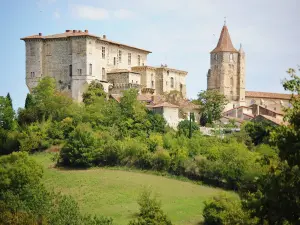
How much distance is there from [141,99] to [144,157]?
45.0 ft

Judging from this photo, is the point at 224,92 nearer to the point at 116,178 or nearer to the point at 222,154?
the point at 222,154

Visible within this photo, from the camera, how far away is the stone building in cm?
6656

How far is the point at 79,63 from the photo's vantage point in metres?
66.7

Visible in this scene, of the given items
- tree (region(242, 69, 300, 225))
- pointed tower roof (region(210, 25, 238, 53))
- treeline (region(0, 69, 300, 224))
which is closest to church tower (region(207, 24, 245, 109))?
pointed tower roof (region(210, 25, 238, 53))

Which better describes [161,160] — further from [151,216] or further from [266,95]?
[266,95]

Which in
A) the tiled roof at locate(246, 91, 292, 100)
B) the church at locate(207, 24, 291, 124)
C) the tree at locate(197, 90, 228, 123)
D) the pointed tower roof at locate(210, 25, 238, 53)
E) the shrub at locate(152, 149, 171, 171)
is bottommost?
the shrub at locate(152, 149, 171, 171)

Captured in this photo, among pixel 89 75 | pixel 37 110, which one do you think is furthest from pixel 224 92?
pixel 37 110

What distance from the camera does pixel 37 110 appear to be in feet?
207

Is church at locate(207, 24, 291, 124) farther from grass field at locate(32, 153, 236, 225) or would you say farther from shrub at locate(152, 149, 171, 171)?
grass field at locate(32, 153, 236, 225)

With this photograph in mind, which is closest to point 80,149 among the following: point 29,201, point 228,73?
point 29,201

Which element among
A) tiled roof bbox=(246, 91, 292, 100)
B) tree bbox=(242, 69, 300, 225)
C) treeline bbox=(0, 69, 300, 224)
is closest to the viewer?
tree bbox=(242, 69, 300, 225)

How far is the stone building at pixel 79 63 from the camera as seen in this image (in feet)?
218

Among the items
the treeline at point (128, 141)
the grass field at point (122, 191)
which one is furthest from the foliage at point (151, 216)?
the treeline at point (128, 141)

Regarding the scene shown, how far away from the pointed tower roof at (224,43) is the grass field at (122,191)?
32254mm
